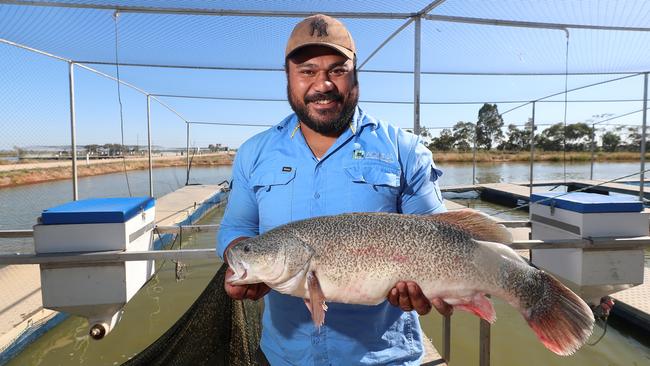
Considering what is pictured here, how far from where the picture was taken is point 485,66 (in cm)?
980

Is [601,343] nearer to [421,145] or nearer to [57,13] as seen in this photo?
[421,145]

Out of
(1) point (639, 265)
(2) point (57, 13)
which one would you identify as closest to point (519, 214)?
(1) point (639, 265)

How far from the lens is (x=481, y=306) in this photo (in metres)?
1.89

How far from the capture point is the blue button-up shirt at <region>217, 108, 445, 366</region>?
6.39 feet

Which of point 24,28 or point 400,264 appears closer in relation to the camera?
point 400,264

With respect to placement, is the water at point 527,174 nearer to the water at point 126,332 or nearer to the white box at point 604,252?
the water at point 126,332

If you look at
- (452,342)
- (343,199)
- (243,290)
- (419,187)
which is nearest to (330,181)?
(343,199)

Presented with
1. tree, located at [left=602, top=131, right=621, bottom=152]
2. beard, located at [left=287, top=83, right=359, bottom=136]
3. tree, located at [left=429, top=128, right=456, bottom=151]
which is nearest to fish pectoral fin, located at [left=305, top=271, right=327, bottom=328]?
beard, located at [left=287, top=83, right=359, bottom=136]

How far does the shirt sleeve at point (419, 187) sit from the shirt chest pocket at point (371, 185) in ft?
0.28

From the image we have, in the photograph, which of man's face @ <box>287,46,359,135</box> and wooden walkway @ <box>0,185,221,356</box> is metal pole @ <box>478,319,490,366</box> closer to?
man's face @ <box>287,46,359,135</box>

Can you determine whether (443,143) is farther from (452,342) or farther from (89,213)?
(89,213)

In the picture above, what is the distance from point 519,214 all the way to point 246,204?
14.4 meters

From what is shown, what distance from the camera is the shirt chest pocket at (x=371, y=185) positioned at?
1987 millimetres

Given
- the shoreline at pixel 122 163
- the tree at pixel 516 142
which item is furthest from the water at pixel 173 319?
the tree at pixel 516 142
